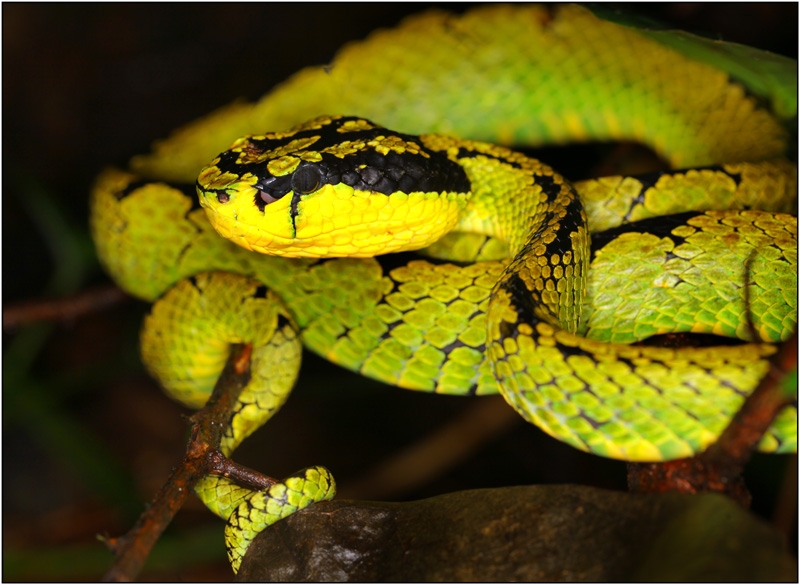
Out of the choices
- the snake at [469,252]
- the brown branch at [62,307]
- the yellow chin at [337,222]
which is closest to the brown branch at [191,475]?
the snake at [469,252]

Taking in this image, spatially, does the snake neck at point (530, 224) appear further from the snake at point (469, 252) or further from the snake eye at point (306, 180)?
the snake eye at point (306, 180)

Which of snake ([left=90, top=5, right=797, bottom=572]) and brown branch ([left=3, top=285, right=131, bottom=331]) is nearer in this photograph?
snake ([left=90, top=5, right=797, bottom=572])

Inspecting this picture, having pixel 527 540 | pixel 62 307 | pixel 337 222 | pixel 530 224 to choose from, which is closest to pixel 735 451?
pixel 527 540

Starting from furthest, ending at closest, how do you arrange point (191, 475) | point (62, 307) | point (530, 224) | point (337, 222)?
point (62, 307), point (530, 224), point (337, 222), point (191, 475)

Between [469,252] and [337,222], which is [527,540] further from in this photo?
[469,252]

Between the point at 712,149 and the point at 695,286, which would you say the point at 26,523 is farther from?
the point at 712,149

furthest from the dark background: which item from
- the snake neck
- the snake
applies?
the snake neck

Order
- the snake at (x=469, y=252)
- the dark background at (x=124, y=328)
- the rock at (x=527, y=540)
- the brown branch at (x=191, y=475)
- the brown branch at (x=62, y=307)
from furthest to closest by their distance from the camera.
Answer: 1. the dark background at (x=124, y=328)
2. the brown branch at (x=62, y=307)
3. the snake at (x=469, y=252)
4. the brown branch at (x=191, y=475)
5. the rock at (x=527, y=540)

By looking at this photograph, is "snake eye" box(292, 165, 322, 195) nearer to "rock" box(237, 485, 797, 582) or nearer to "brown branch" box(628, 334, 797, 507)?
"rock" box(237, 485, 797, 582)
